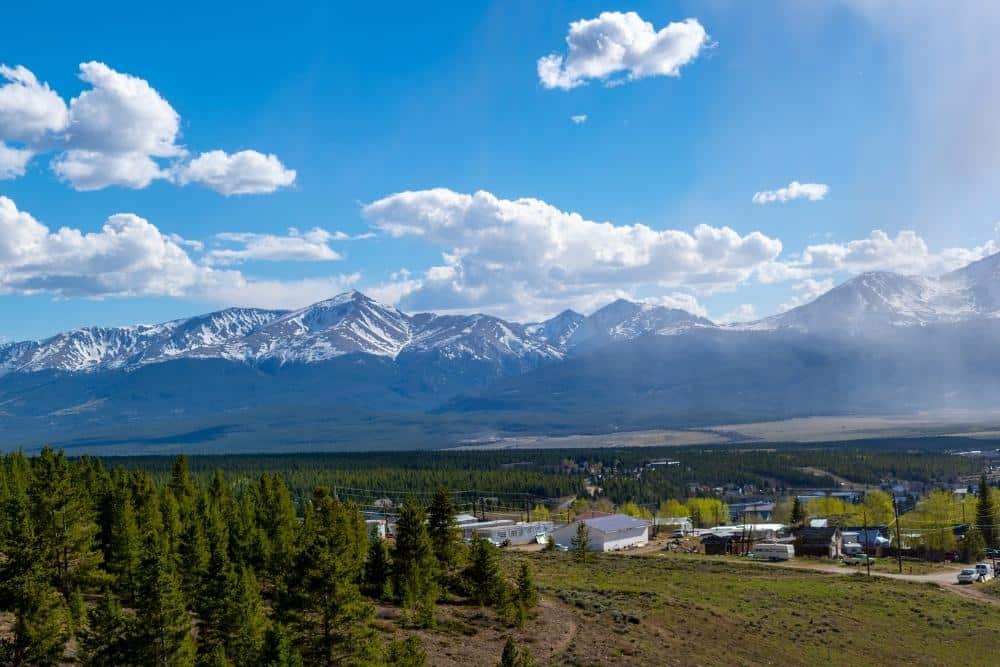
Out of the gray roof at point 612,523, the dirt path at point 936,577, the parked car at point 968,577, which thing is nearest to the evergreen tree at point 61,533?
the dirt path at point 936,577

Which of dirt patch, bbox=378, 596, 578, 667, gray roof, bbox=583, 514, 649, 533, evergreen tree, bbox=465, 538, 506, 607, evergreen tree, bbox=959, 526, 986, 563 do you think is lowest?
evergreen tree, bbox=959, 526, 986, 563

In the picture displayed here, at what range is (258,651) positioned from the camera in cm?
3381

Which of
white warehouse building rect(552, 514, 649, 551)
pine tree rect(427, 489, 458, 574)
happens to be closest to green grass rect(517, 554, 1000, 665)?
pine tree rect(427, 489, 458, 574)

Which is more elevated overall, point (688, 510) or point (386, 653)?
point (386, 653)

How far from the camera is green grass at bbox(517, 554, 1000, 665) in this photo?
4828 cm

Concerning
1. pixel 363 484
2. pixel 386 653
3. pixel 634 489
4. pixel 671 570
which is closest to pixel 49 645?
pixel 386 653

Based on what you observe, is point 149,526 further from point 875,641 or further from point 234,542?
point 875,641

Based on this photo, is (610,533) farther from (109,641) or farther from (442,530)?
(109,641)

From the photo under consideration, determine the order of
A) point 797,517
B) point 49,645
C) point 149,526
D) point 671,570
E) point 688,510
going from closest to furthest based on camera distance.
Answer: point 49,645 < point 149,526 < point 671,570 < point 797,517 < point 688,510

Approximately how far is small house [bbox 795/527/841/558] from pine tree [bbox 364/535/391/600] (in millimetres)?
64305

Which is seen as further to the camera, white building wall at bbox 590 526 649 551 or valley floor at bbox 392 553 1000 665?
white building wall at bbox 590 526 649 551

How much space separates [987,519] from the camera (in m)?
104

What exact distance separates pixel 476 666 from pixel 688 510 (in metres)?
113

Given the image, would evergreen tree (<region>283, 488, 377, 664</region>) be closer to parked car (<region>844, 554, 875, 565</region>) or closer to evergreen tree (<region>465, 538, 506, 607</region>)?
evergreen tree (<region>465, 538, 506, 607</region>)
